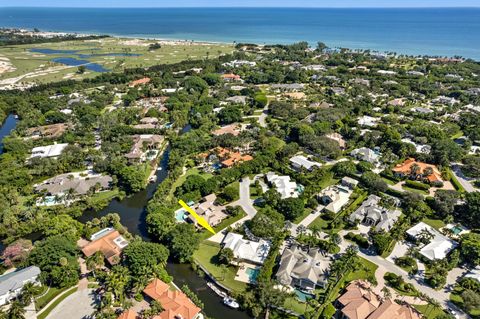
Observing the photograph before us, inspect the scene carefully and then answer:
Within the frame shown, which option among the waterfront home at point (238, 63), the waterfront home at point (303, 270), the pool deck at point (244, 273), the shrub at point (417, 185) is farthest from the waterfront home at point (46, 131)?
the waterfront home at point (238, 63)

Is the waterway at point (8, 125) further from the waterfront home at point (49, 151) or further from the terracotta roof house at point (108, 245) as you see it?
the terracotta roof house at point (108, 245)

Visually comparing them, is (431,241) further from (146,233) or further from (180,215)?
(146,233)

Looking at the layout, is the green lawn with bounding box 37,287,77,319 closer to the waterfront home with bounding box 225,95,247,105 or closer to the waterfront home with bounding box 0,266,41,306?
the waterfront home with bounding box 0,266,41,306

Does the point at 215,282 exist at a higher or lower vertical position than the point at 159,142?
lower

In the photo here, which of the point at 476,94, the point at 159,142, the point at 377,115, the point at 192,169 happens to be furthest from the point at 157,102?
the point at 476,94

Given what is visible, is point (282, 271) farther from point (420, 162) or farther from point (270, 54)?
point (270, 54)

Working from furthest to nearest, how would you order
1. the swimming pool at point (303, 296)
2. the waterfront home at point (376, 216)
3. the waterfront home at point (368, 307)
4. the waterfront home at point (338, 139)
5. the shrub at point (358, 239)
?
the waterfront home at point (338, 139) → the waterfront home at point (376, 216) → the shrub at point (358, 239) → the swimming pool at point (303, 296) → the waterfront home at point (368, 307)
